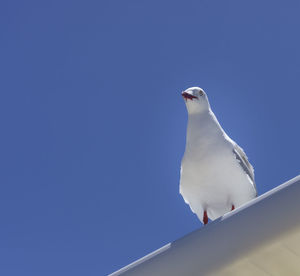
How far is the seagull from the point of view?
3.83 metres

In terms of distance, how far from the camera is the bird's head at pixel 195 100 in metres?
4.32

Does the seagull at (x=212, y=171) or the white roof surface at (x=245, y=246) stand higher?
the seagull at (x=212, y=171)

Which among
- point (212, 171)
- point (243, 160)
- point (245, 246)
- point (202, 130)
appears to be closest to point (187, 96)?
point (202, 130)

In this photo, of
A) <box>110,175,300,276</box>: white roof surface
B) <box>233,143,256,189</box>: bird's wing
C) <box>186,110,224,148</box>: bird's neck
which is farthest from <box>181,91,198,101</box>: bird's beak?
<box>110,175,300,276</box>: white roof surface

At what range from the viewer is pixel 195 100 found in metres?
4.38

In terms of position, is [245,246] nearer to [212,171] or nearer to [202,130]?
[212,171]

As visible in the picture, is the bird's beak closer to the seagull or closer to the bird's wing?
the seagull

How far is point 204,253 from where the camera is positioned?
239 cm

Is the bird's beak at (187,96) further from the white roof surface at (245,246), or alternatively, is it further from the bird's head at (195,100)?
the white roof surface at (245,246)

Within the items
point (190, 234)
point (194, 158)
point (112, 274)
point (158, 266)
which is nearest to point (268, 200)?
point (190, 234)

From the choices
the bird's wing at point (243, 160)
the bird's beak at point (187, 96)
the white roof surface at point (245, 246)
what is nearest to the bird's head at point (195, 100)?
the bird's beak at point (187, 96)

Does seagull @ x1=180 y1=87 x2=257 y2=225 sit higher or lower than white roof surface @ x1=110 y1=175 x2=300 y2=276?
higher

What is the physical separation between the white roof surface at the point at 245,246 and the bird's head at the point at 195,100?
191cm

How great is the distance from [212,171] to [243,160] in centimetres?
39
